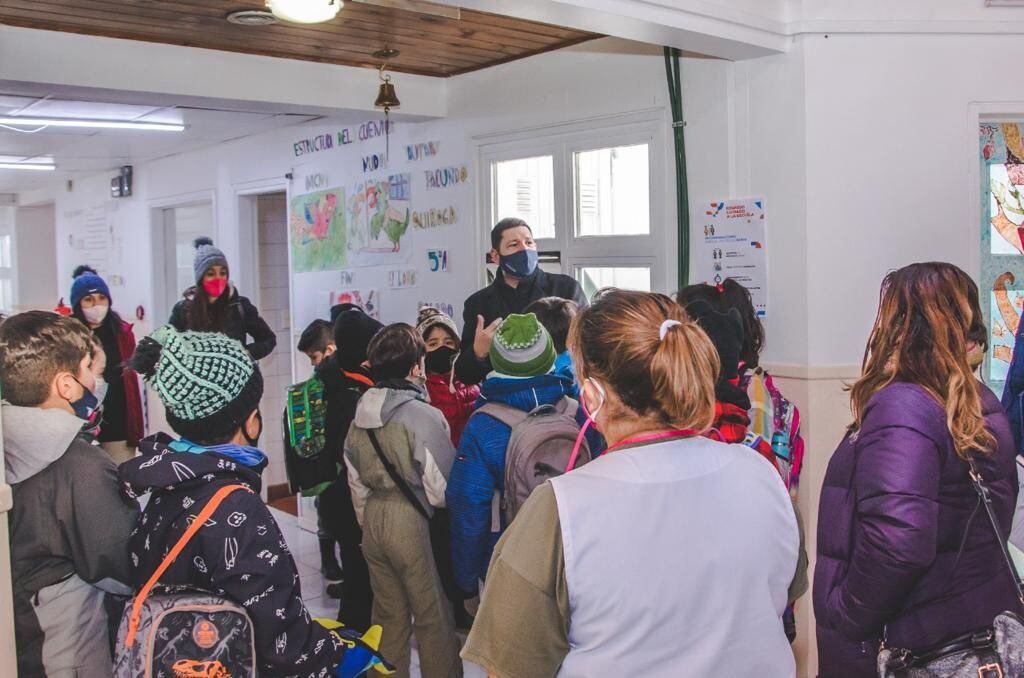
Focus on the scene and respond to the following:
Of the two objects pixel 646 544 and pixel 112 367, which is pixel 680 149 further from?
pixel 112 367

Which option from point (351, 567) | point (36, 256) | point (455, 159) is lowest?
point (351, 567)

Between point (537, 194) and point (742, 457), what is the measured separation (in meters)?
3.08

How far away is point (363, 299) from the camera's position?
5262 millimetres

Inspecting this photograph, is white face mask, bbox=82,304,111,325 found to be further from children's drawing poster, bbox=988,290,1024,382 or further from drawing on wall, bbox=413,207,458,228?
children's drawing poster, bbox=988,290,1024,382

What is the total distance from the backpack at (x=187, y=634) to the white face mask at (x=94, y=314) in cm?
340

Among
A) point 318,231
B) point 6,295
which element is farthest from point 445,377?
point 6,295

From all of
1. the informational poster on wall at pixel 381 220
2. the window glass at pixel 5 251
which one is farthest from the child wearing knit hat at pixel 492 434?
the window glass at pixel 5 251

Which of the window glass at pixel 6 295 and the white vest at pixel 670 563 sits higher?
the window glass at pixel 6 295

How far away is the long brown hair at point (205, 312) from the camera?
4.54 meters

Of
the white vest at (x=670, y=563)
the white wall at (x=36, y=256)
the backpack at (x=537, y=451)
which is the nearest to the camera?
the white vest at (x=670, y=563)

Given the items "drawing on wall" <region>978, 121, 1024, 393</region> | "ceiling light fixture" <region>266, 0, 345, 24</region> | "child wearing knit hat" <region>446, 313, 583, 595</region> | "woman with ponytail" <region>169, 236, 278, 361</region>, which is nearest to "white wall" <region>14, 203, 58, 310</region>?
"woman with ponytail" <region>169, 236, 278, 361</region>

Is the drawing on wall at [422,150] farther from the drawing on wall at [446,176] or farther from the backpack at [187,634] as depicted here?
the backpack at [187,634]

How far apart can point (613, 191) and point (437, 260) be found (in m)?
1.13

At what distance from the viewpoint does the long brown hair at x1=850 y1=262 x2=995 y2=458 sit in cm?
A: 185
